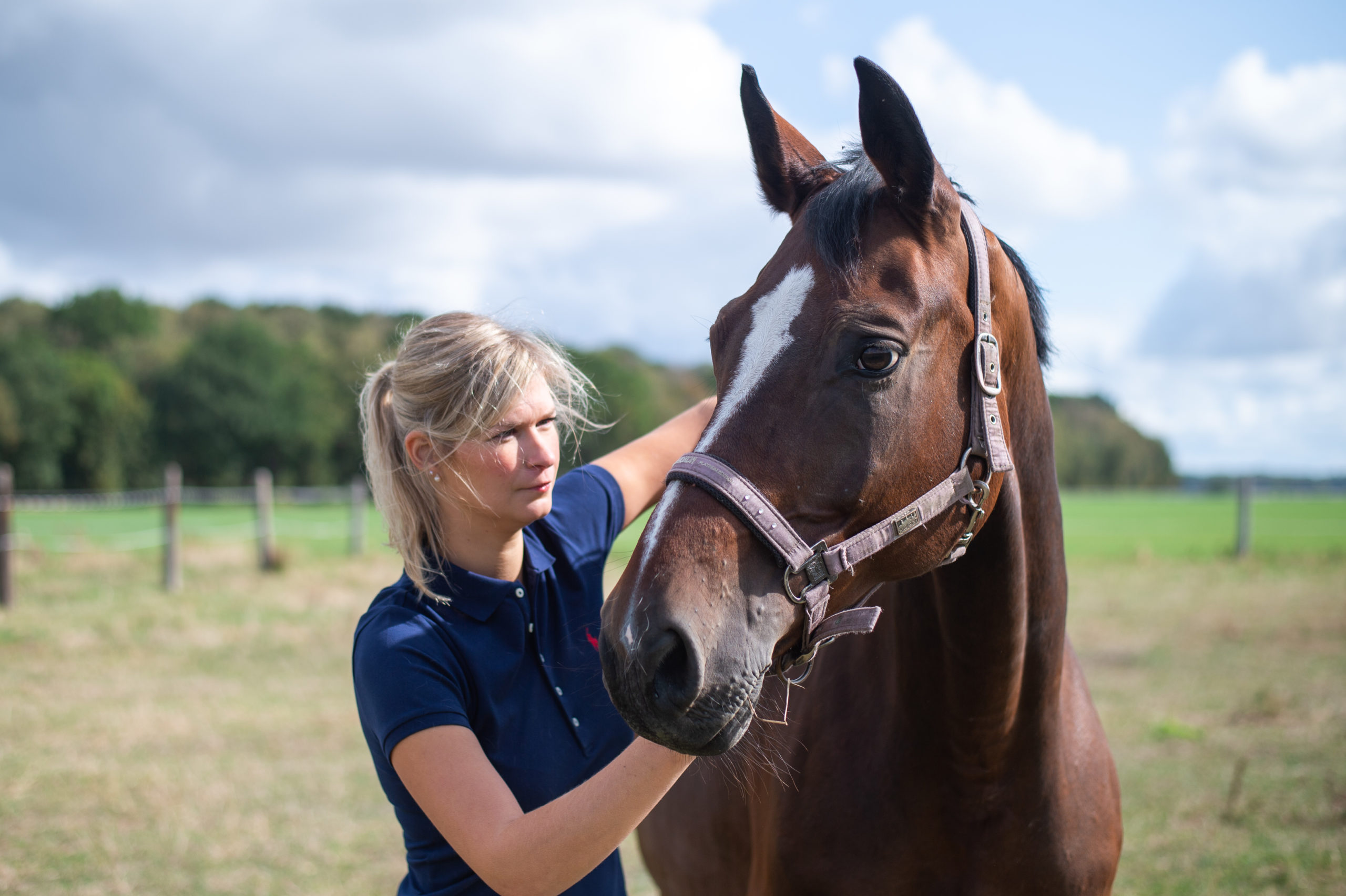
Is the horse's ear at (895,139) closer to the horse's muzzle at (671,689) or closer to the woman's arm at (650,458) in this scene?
the horse's muzzle at (671,689)

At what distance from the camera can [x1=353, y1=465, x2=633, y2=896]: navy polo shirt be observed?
1.75 m

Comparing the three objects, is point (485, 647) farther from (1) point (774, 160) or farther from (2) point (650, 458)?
(1) point (774, 160)

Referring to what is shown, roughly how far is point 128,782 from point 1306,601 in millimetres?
12793

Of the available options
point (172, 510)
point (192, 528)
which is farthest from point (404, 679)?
point (192, 528)

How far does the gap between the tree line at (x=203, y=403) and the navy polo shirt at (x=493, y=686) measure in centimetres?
3853

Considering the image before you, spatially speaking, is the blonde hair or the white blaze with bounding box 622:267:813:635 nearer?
the white blaze with bounding box 622:267:813:635

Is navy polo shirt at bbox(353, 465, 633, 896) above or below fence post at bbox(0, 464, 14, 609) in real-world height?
above

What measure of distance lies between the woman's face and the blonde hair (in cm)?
3

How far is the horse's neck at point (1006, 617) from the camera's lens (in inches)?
74.7

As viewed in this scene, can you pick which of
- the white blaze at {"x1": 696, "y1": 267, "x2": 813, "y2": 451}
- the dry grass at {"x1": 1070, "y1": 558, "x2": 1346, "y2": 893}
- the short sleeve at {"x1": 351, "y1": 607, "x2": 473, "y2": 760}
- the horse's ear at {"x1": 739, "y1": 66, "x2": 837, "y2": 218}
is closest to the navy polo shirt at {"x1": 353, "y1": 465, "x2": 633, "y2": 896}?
the short sleeve at {"x1": 351, "y1": 607, "x2": 473, "y2": 760}

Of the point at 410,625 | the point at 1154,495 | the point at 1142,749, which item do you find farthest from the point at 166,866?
the point at 1154,495

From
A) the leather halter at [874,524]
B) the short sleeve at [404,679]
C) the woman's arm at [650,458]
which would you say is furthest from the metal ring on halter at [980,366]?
the short sleeve at [404,679]

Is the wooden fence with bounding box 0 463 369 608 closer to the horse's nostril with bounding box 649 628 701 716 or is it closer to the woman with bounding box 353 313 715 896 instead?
the woman with bounding box 353 313 715 896

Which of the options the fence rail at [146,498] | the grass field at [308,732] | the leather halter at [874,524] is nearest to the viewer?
the leather halter at [874,524]
